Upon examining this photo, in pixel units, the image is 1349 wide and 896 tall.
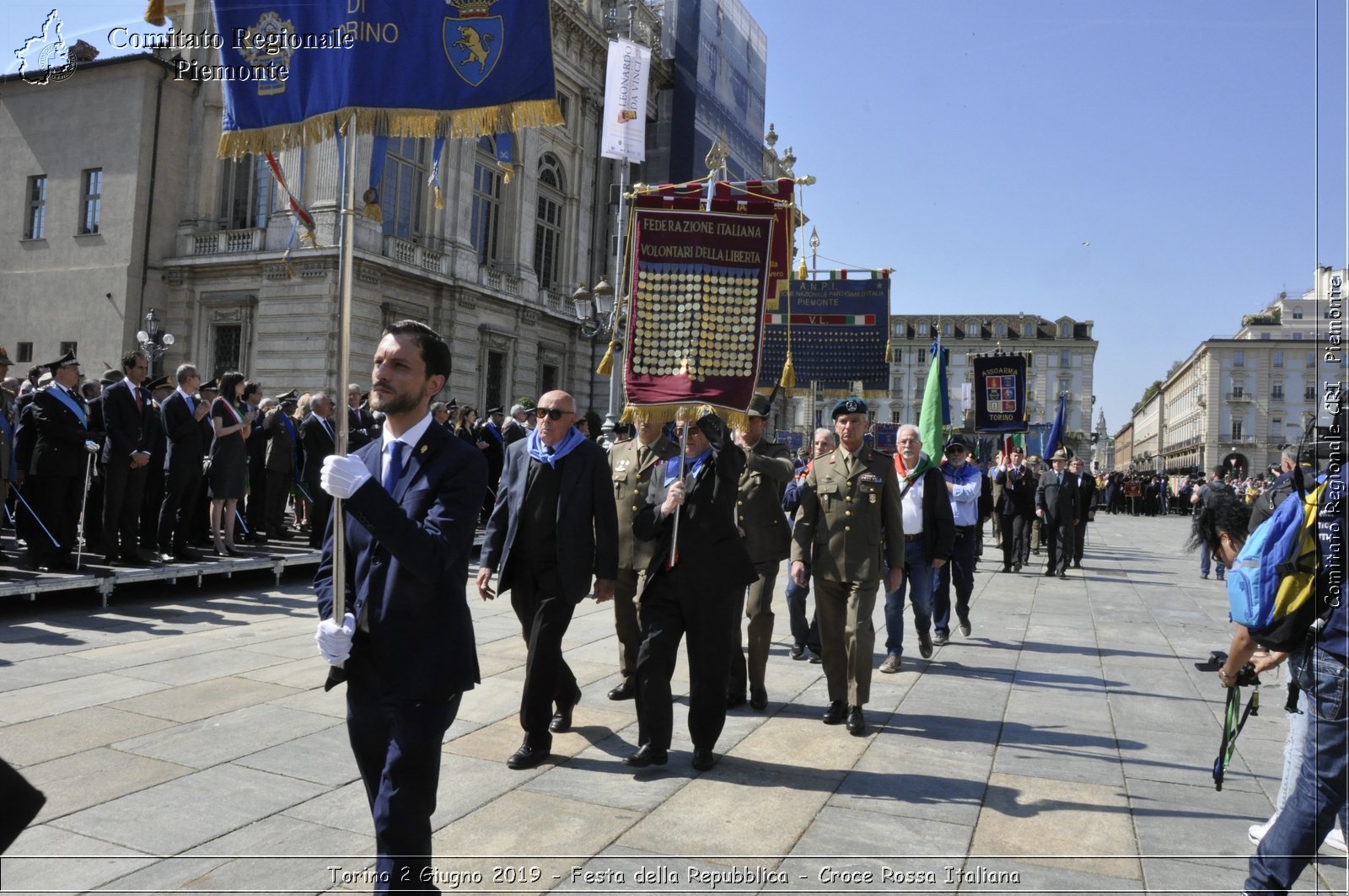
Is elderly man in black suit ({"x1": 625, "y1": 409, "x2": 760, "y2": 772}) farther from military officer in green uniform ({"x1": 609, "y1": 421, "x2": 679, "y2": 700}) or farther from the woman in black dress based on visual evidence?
the woman in black dress

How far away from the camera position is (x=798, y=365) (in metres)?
15.6

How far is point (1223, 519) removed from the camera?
12.8 ft

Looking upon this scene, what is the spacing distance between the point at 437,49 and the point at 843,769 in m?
4.31

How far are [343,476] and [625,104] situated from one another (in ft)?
64.1

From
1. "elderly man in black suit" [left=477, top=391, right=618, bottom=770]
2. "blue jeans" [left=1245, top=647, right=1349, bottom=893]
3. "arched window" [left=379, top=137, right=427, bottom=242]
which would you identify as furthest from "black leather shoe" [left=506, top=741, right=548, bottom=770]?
"arched window" [left=379, top=137, right=427, bottom=242]

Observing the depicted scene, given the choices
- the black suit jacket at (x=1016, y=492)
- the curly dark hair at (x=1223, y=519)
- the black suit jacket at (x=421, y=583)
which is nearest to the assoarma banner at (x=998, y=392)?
the black suit jacket at (x=1016, y=492)

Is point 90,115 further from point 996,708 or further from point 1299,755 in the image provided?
point 1299,755

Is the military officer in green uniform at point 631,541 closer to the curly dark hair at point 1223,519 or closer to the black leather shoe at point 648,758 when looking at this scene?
the black leather shoe at point 648,758

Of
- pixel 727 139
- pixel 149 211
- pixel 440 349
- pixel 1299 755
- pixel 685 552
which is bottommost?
pixel 1299 755

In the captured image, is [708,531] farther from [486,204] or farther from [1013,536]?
[486,204]

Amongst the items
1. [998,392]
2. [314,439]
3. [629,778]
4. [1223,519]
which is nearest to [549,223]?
[998,392]

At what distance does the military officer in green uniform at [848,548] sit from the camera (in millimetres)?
6078

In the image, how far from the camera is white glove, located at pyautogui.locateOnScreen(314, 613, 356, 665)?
2809mm

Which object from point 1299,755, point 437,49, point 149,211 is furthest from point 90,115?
point 1299,755
